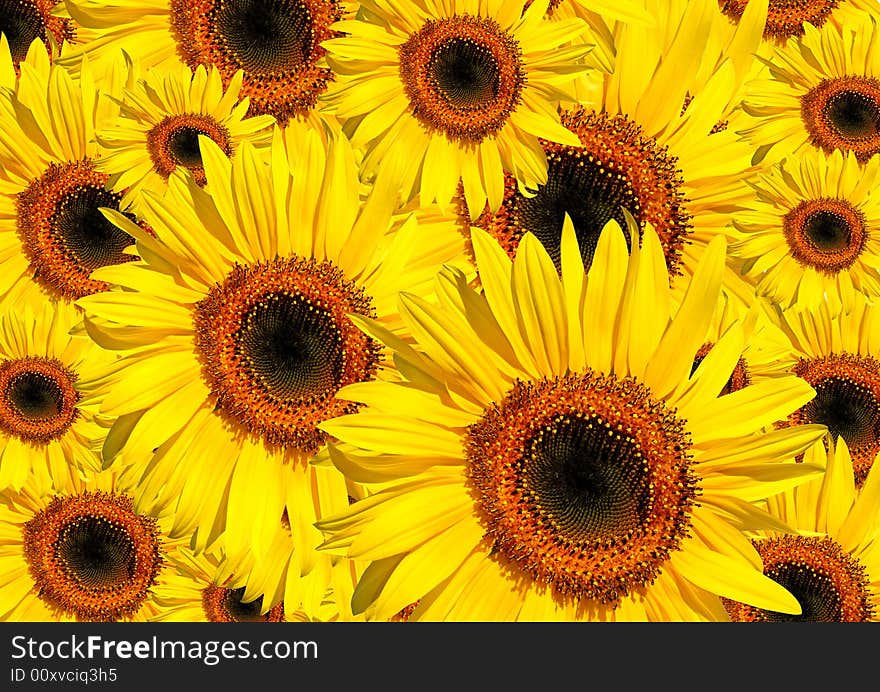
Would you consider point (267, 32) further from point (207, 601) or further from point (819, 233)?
point (819, 233)

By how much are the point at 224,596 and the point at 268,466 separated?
23.2 inches

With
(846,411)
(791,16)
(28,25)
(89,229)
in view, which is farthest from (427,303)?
(791,16)

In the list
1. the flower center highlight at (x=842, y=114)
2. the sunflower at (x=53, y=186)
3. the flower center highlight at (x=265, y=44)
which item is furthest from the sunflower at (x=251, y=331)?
the flower center highlight at (x=842, y=114)

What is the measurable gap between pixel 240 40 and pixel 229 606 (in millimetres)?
1074

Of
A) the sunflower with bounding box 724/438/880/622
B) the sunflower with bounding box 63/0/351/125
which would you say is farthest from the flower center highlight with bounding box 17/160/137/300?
the sunflower with bounding box 724/438/880/622

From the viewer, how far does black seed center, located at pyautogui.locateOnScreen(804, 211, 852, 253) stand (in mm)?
2363

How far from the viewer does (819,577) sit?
154 centimetres

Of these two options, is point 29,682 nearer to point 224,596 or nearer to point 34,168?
point 224,596

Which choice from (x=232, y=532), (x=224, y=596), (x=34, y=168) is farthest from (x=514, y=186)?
(x=224, y=596)

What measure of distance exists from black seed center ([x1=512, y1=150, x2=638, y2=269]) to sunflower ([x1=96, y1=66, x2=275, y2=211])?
1.56 ft

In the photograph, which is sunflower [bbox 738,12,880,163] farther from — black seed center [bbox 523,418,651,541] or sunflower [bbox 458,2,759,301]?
black seed center [bbox 523,418,651,541]

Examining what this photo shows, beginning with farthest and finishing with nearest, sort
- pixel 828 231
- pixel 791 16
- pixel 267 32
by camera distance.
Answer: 1. pixel 828 231
2. pixel 791 16
3. pixel 267 32

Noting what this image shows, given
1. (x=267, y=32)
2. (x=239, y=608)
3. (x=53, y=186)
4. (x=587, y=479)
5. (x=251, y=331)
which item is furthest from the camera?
(x=239, y=608)

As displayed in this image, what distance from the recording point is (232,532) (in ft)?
4.18
